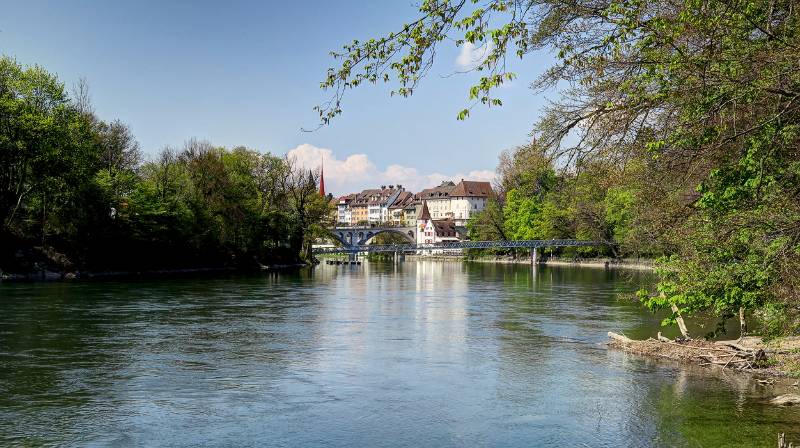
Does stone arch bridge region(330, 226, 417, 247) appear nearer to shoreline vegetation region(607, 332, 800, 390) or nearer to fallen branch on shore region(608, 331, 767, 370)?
fallen branch on shore region(608, 331, 767, 370)

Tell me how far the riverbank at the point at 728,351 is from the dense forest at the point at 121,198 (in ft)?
140

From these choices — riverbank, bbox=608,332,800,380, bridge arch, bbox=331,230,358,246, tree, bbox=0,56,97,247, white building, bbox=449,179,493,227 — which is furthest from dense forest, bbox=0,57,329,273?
A: white building, bbox=449,179,493,227

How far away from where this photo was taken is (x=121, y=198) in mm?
64250

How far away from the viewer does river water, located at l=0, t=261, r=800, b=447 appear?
1364 cm

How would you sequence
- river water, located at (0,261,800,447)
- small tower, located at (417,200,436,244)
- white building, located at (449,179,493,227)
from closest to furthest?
river water, located at (0,261,800,447) → small tower, located at (417,200,436,244) → white building, located at (449,179,493,227)

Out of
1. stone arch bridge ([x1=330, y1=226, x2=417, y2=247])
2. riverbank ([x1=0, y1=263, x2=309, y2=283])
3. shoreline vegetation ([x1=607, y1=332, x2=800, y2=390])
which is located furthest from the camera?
stone arch bridge ([x1=330, y1=226, x2=417, y2=247])

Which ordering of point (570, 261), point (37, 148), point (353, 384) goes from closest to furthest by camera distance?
point (353, 384), point (37, 148), point (570, 261)

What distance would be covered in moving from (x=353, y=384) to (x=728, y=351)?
10312 millimetres

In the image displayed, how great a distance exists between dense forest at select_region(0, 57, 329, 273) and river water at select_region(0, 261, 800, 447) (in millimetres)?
22403

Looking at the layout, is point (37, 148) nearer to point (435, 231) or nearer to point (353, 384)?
point (353, 384)

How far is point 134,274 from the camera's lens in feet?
211

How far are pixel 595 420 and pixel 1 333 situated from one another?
19958 mm

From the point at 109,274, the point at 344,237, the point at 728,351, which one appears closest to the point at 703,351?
the point at 728,351

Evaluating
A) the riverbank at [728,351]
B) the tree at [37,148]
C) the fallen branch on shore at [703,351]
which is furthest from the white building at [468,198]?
the riverbank at [728,351]
